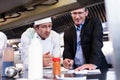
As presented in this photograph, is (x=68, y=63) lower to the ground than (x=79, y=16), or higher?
lower

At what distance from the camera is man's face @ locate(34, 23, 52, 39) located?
250 centimetres

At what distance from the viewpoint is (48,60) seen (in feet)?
5.50

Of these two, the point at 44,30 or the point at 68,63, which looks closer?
the point at 68,63

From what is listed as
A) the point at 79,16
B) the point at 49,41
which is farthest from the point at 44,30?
the point at 79,16

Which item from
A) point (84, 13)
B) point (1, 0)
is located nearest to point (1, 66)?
point (1, 0)

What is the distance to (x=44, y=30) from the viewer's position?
8.45 ft

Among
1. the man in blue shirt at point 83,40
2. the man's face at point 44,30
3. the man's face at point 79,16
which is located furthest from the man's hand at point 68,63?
the man's face at point 44,30

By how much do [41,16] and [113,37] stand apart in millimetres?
1235

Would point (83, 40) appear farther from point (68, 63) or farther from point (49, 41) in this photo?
point (49, 41)

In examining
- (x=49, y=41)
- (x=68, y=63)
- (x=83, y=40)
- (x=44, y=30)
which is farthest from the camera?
(x=49, y=41)

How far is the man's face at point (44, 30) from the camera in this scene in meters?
2.50

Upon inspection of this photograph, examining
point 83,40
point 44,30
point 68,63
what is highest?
point 44,30

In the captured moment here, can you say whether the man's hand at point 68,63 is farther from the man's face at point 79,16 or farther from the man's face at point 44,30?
the man's face at point 44,30

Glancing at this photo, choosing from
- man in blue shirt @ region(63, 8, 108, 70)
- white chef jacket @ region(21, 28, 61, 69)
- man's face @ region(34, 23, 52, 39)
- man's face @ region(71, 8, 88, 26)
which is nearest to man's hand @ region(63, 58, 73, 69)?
man in blue shirt @ region(63, 8, 108, 70)
